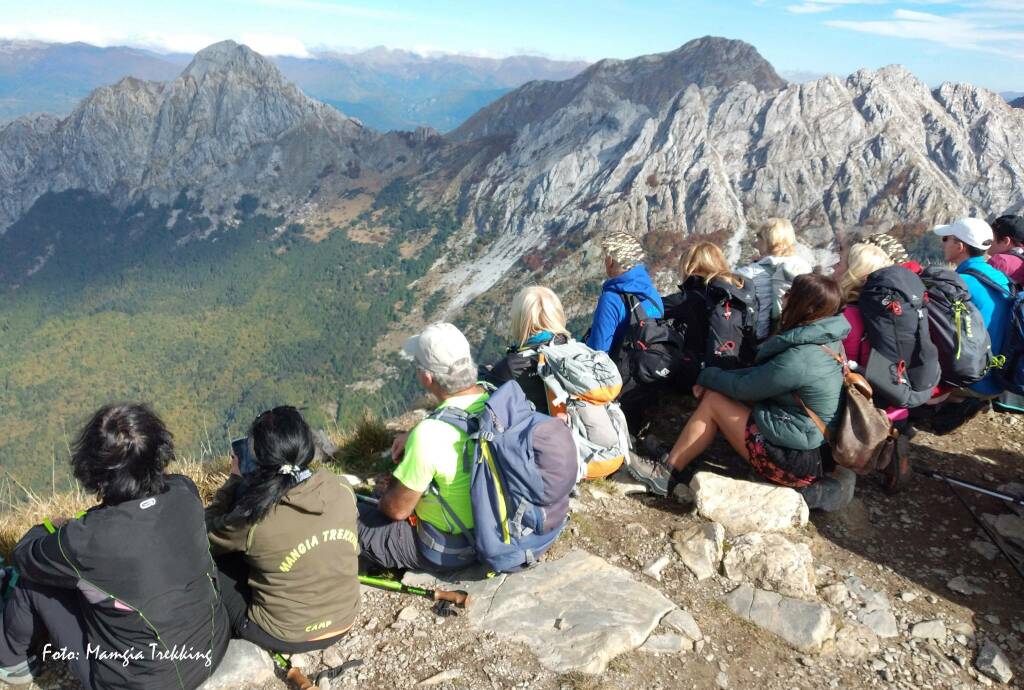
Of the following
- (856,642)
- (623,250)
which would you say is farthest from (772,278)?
(856,642)

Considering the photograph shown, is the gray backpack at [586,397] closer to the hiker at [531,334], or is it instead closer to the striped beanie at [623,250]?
the hiker at [531,334]

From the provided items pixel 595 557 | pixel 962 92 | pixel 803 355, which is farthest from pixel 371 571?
pixel 962 92

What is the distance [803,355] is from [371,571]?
483cm

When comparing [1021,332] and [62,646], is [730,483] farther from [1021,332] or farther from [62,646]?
[62,646]

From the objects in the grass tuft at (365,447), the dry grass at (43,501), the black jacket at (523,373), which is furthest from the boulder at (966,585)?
the dry grass at (43,501)

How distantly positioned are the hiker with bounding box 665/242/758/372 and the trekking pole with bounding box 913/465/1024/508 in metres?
2.53

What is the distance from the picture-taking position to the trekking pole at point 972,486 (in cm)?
701

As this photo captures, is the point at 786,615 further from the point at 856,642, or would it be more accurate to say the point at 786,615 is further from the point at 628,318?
the point at 628,318

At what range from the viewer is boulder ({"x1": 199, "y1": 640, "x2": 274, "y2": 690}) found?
444 centimetres

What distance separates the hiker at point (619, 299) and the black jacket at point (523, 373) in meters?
1.33

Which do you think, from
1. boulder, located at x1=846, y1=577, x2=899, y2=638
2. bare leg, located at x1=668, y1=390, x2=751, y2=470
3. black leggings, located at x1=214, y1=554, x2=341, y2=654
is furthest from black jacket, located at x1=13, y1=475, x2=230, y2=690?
boulder, located at x1=846, y1=577, x2=899, y2=638

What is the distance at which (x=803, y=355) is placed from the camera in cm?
610

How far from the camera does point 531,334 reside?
6.89 metres

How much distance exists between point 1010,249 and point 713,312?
17.3 ft
